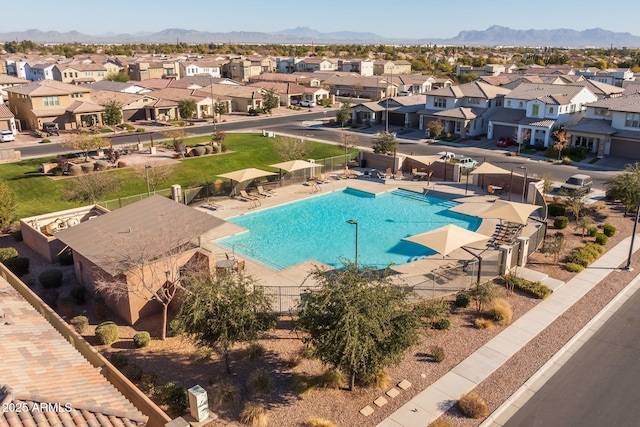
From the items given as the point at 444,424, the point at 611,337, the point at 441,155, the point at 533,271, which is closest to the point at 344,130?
the point at 441,155

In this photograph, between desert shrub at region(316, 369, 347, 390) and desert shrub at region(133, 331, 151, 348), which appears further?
desert shrub at region(133, 331, 151, 348)

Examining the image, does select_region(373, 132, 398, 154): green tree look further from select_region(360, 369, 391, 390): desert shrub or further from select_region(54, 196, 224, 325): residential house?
select_region(360, 369, 391, 390): desert shrub

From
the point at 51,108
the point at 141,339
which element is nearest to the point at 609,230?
the point at 141,339

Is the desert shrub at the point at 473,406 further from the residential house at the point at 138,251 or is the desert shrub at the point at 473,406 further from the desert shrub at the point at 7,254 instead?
the desert shrub at the point at 7,254

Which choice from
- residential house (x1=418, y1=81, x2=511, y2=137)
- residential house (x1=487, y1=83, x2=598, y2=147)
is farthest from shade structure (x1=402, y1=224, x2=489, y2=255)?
residential house (x1=418, y1=81, x2=511, y2=137)

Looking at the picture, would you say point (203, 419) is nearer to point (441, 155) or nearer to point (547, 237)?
point (547, 237)

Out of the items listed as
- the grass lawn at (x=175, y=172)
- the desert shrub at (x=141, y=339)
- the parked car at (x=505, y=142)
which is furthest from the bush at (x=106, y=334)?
the parked car at (x=505, y=142)
